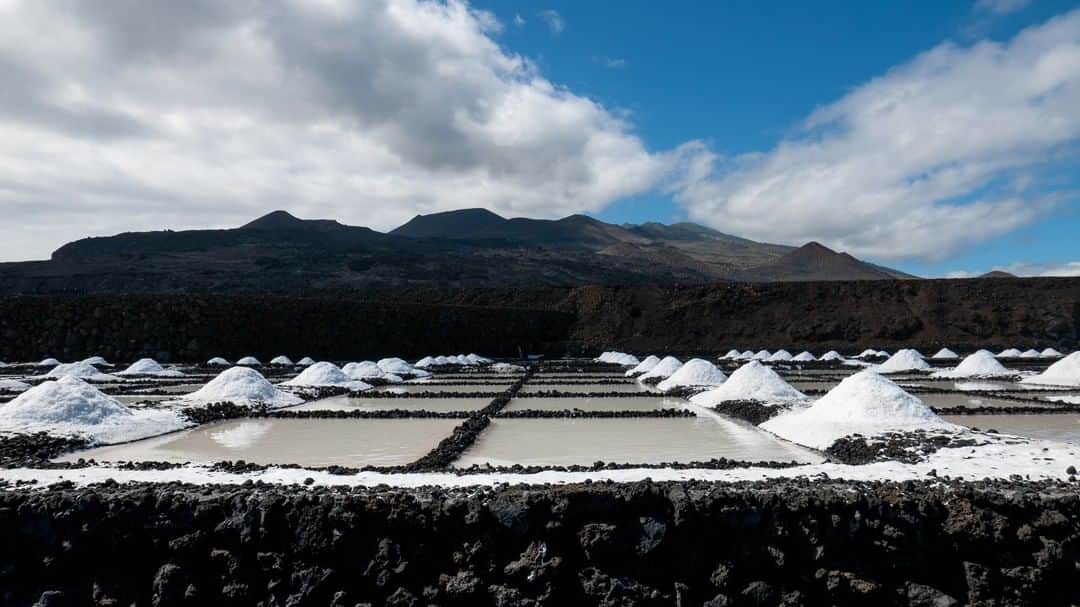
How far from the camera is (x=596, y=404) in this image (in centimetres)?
1639

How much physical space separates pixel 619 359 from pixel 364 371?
13.8 meters

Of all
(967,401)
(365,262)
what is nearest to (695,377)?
(967,401)

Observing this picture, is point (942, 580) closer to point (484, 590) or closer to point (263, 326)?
point (484, 590)

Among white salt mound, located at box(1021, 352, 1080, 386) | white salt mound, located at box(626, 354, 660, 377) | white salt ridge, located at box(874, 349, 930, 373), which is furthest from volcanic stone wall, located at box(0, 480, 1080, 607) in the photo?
white salt ridge, located at box(874, 349, 930, 373)

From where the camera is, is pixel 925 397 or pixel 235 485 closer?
pixel 235 485

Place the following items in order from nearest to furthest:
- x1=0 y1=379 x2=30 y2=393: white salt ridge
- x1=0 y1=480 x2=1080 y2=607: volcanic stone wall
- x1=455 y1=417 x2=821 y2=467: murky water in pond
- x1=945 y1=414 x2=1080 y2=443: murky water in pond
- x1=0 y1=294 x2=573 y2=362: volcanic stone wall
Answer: x1=0 y1=480 x2=1080 y2=607: volcanic stone wall < x1=455 y1=417 x2=821 y2=467: murky water in pond < x1=945 y1=414 x2=1080 y2=443: murky water in pond < x1=0 y1=379 x2=30 y2=393: white salt ridge < x1=0 y1=294 x2=573 y2=362: volcanic stone wall

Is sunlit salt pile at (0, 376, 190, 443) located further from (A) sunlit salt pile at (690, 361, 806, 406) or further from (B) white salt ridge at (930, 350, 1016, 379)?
(B) white salt ridge at (930, 350, 1016, 379)

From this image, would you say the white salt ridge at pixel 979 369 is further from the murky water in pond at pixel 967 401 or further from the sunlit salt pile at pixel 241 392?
the sunlit salt pile at pixel 241 392

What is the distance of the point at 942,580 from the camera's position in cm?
539

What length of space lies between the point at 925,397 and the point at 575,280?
58.8 metres

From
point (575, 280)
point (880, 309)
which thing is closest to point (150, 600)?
point (880, 309)

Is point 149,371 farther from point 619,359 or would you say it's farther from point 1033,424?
point 1033,424

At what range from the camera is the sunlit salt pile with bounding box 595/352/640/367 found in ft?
103

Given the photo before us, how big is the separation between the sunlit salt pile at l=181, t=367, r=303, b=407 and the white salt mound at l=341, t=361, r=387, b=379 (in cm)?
610
